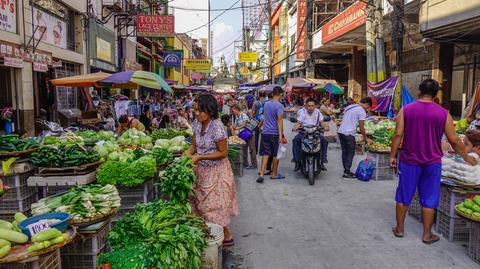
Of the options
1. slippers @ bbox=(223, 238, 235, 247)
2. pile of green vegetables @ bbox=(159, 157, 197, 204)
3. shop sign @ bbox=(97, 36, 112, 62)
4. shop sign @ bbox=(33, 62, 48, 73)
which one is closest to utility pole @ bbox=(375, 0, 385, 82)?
slippers @ bbox=(223, 238, 235, 247)

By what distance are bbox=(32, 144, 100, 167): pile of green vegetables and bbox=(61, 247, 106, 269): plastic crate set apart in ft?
6.10

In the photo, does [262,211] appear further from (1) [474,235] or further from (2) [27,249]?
(2) [27,249]

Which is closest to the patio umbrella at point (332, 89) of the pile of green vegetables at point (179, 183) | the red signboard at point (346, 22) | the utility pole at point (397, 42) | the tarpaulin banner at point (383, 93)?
the red signboard at point (346, 22)

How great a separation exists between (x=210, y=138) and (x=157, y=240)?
1654 millimetres

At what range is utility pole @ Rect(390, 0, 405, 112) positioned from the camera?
11063 mm

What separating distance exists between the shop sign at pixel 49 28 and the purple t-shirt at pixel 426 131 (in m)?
10.7

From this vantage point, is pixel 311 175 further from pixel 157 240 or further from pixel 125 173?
pixel 157 240

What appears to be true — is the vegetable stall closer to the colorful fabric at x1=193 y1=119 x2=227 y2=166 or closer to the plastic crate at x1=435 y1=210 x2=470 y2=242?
the colorful fabric at x1=193 y1=119 x2=227 y2=166

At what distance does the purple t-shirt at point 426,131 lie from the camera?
485cm

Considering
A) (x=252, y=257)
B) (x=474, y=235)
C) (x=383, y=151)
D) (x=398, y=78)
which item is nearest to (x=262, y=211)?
(x=252, y=257)

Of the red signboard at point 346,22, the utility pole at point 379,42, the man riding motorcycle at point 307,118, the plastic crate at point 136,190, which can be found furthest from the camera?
the red signboard at point 346,22

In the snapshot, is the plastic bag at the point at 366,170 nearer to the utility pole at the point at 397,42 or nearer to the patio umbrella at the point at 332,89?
the utility pole at the point at 397,42

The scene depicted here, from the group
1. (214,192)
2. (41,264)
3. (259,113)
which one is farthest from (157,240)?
(259,113)

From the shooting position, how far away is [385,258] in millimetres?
4617
